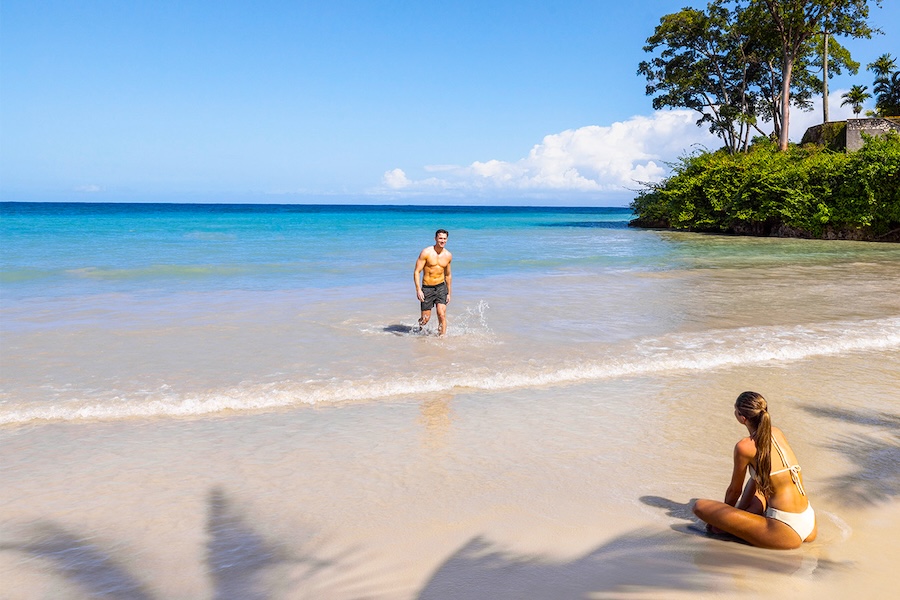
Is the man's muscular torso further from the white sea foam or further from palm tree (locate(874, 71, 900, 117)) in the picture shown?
palm tree (locate(874, 71, 900, 117))

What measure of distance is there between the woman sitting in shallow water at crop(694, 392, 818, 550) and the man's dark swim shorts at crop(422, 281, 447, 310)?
6294mm

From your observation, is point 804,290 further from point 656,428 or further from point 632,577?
point 632,577

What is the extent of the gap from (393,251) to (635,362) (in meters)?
19.7

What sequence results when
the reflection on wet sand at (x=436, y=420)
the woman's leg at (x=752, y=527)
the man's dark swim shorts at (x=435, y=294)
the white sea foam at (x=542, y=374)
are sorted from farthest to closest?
the man's dark swim shorts at (x=435, y=294), the white sea foam at (x=542, y=374), the reflection on wet sand at (x=436, y=420), the woman's leg at (x=752, y=527)

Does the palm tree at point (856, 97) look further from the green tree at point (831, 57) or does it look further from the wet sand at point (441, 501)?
the wet sand at point (441, 501)

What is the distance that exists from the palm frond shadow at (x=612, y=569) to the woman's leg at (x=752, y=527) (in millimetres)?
54

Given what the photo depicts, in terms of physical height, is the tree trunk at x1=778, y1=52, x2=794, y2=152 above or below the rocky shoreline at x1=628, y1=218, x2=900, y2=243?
above

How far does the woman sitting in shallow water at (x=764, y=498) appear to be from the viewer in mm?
3732

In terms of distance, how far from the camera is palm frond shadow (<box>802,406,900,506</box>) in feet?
14.6

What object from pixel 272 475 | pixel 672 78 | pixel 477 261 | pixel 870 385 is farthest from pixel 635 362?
pixel 672 78

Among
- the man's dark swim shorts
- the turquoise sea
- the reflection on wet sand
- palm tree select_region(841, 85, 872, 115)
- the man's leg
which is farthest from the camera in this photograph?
palm tree select_region(841, 85, 872, 115)

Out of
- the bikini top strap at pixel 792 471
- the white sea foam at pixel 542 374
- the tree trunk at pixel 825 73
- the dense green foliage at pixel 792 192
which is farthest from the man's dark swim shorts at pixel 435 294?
the tree trunk at pixel 825 73

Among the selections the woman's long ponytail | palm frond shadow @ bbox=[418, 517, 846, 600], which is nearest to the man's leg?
palm frond shadow @ bbox=[418, 517, 846, 600]

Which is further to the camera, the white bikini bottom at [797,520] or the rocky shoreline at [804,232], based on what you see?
the rocky shoreline at [804,232]
